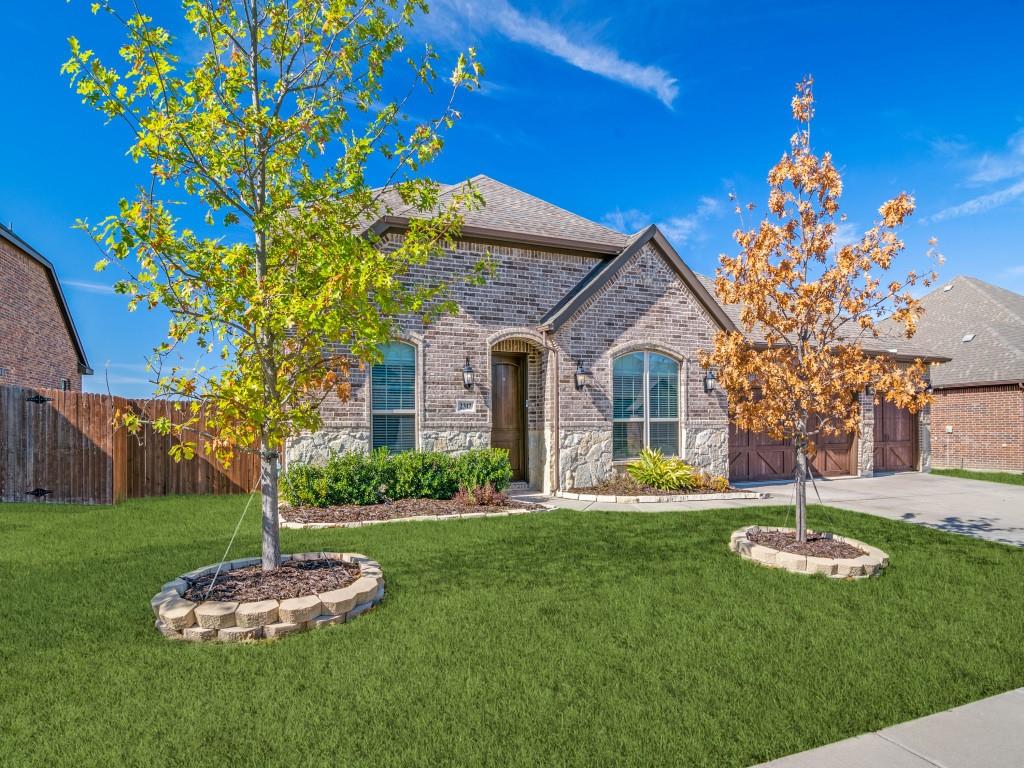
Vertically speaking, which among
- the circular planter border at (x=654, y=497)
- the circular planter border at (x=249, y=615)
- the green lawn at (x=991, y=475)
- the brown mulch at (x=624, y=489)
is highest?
the circular planter border at (x=249, y=615)

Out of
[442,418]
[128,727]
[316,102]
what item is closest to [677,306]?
[442,418]

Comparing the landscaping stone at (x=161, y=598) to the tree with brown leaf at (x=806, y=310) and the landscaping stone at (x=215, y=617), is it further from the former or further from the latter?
the tree with brown leaf at (x=806, y=310)

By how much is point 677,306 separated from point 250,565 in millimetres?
10141

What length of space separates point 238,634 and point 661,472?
8960 mm

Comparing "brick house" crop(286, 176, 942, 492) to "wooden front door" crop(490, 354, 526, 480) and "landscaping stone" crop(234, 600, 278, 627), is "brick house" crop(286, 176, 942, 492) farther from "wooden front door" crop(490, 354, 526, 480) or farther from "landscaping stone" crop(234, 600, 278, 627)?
"landscaping stone" crop(234, 600, 278, 627)

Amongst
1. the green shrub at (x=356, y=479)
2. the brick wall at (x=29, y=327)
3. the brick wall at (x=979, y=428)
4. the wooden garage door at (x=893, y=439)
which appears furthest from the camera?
the brick wall at (x=979, y=428)

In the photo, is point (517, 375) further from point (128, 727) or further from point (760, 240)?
point (128, 727)

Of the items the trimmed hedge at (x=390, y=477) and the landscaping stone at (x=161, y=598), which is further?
the trimmed hedge at (x=390, y=477)

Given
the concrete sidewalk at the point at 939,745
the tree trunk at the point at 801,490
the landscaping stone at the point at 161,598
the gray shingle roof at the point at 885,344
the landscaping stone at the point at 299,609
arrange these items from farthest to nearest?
the gray shingle roof at the point at 885,344 → the tree trunk at the point at 801,490 → the landscaping stone at the point at 161,598 → the landscaping stone at the point at 299,609 → the concrete sidewalk at the point at 939,745

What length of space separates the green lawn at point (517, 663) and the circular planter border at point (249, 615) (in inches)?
5.9

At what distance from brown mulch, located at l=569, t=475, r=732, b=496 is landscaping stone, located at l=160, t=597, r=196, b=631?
319 inches

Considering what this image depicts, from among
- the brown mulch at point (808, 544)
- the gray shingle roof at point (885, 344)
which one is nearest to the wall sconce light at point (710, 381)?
the gray shingle roof at point (885, 344)

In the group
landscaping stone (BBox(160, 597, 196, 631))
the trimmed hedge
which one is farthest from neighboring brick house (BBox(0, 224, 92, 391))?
landscaping stone (BBox(160, 597, 196, 631))

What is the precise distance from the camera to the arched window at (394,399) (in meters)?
11.2
